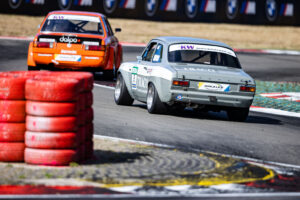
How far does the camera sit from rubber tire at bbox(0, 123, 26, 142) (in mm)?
7449

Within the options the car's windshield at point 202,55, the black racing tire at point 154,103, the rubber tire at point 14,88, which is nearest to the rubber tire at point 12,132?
the rubber tire at point 14,88

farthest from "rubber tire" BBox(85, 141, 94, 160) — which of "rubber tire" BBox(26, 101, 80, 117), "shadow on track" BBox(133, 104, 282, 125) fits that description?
"shadow on track" BBox(133, 104, 282, 125)

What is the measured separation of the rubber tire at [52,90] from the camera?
7301 mm

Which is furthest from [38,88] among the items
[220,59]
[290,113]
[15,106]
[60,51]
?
[60,51]

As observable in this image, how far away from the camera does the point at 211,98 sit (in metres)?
11.6

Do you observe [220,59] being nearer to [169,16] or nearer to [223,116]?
[223,116]

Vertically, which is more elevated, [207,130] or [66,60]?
[207,130]

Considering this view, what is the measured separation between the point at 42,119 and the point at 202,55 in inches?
223

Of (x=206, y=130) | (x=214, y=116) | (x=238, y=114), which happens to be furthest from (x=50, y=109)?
(x=214, y=116)

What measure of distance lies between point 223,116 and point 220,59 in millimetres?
1149

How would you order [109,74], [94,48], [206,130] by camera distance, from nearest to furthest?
[206,130]
[94,48]
[109,74]

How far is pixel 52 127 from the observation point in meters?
7.28

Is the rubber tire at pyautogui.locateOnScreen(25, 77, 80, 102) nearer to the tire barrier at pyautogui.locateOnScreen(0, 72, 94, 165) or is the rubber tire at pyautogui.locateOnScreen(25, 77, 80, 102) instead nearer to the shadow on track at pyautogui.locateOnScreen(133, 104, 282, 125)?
the tire barrier at pyautogui.locateOnScreen(0, 72, 94, 165)

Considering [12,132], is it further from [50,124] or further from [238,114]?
[238,114]
